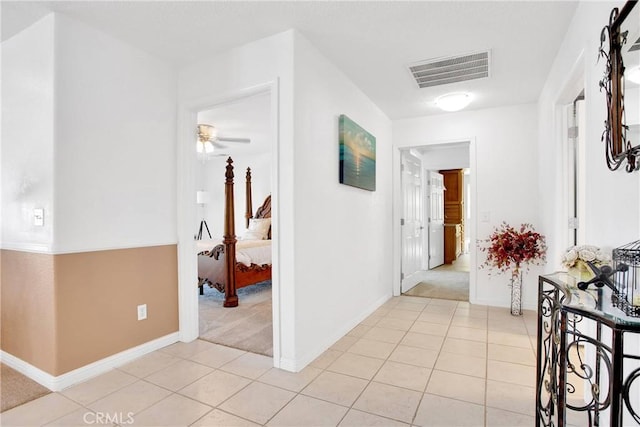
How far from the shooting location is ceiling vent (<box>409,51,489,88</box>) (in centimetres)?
280

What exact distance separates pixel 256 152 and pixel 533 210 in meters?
5.24

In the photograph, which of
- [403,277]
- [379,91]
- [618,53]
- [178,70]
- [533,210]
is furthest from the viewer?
[403,277]

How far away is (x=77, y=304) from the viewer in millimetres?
2203

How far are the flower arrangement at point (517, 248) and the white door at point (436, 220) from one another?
2.91 meters

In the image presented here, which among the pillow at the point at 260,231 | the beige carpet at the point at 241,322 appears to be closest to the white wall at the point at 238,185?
the pillow at the point at 260,231

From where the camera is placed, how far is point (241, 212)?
7.51 metres

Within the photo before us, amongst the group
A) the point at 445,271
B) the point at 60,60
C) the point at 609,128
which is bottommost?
the point at 445,271

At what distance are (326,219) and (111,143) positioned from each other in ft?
5.51

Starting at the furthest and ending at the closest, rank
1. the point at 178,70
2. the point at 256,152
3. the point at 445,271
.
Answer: the point at 256,152 → the point at 445,271 → the point at 178,70

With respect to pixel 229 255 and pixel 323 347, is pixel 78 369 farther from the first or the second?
pixel 229 255

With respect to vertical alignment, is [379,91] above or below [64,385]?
→ above

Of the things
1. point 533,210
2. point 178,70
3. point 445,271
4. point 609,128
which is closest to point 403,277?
point 533,210

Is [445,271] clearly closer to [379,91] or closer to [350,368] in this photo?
[379,91]

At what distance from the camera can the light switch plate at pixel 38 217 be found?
217 cm
